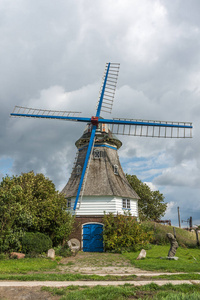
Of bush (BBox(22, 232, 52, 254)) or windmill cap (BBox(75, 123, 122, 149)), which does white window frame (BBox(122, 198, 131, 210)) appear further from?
bush (BBox(22, 232, 52, 254))

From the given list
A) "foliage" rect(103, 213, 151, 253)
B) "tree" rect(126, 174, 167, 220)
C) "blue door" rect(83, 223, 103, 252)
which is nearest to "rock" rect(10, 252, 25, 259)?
"foliage" rect(103, 213, 151, 253)

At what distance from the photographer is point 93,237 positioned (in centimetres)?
2441

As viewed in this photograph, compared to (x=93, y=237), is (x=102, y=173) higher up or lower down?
higher up

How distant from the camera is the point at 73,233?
24.5 meters

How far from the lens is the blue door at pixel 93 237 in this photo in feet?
79.9

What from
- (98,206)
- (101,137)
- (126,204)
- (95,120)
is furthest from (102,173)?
(95,120)

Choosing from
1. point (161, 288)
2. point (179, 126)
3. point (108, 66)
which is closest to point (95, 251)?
point (179, 126)

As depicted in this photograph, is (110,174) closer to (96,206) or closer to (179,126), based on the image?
(96,206)

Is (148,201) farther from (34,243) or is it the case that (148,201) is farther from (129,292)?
(129,292)

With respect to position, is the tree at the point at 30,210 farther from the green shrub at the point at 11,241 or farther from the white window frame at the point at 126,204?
the white window frame at the point at 126,204

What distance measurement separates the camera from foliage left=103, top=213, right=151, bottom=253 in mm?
22219

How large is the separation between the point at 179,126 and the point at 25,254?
19324mm

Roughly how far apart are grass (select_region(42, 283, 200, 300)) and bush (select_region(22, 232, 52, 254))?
1073 cm

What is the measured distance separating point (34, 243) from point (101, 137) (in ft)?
46.7
